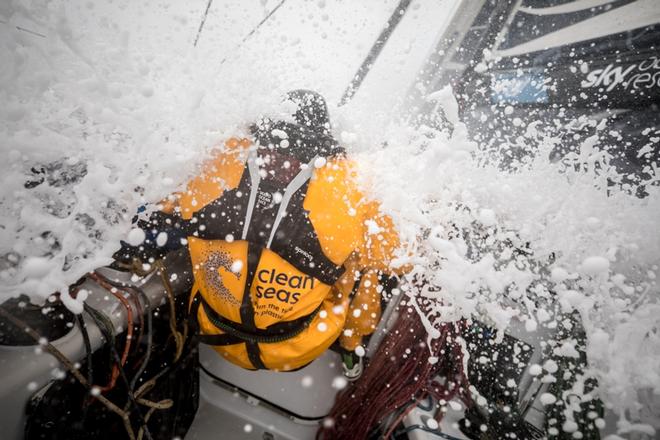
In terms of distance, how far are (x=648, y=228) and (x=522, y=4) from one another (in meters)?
2.94

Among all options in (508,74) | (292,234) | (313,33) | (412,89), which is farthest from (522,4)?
(292,234)

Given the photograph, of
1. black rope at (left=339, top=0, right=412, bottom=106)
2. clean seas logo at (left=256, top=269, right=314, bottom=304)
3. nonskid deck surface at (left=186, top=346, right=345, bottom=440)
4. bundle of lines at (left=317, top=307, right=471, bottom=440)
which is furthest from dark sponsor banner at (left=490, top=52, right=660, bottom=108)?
nonskid deck surface at (left=186, top=346, right=345, bottom=440)

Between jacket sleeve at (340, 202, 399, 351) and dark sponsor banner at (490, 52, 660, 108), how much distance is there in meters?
2.14

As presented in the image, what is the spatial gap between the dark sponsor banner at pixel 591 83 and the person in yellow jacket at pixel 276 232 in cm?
215

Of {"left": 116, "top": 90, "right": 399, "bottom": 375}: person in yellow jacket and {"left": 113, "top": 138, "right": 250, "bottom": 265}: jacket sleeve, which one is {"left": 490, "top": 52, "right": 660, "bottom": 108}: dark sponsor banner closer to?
{"left": 116, "top": 90, "right": 399, "bottom": 375}: person in yellow jacket

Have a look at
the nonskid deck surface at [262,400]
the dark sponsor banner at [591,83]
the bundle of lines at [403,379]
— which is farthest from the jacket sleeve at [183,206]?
the dark sponsor banner at [591,83]

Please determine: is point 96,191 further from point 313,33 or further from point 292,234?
point 313,33

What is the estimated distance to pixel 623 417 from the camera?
1299 mm

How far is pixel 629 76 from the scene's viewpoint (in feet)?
7.23

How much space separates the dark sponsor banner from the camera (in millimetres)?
2129

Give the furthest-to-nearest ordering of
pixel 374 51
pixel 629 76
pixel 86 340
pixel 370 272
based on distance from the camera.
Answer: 1. pixel 374 51
2. pixel 629 76
3. pixel 370 272
4. pixel 86 340

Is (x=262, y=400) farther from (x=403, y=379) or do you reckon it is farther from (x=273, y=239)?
(x=273, y=239)

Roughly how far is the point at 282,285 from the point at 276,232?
0.26 metres

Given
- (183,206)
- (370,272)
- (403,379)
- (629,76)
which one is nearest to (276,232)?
(183,206)
